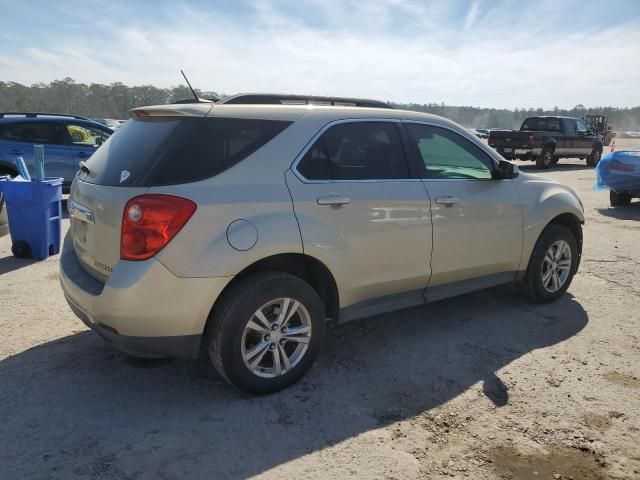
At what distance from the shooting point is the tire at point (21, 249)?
6.01m

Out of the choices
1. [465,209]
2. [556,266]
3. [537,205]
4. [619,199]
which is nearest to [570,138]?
[619,199]

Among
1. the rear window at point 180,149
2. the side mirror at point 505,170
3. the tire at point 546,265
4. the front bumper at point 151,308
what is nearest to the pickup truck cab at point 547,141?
the tire at point 546,265

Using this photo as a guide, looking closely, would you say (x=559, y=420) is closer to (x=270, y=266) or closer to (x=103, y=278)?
(x=270, y=266)

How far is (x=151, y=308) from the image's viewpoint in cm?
271

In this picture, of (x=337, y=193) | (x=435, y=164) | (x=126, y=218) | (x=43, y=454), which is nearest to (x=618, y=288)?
(x=435, y=164)

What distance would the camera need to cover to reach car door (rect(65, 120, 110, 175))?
994 cm

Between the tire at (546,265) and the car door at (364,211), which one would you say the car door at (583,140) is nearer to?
the tire at (546,265)

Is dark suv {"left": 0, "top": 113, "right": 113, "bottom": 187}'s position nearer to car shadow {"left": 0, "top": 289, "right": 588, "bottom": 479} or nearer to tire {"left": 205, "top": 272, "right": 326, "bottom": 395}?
car shadow {"left": 0, "top": 289, "right": 588, "bottom": 479}

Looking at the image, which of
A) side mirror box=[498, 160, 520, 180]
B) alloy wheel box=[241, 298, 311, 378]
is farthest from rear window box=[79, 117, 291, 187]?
side mirror box=[498, 160, 520, 180]

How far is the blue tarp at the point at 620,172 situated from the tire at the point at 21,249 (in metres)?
10.7

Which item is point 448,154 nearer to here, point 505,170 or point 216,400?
point 505,170

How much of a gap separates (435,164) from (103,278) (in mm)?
2515

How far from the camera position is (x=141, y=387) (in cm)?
325

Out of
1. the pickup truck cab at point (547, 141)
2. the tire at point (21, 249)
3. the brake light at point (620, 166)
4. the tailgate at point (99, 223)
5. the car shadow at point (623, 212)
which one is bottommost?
the tire at point (21, 249)
